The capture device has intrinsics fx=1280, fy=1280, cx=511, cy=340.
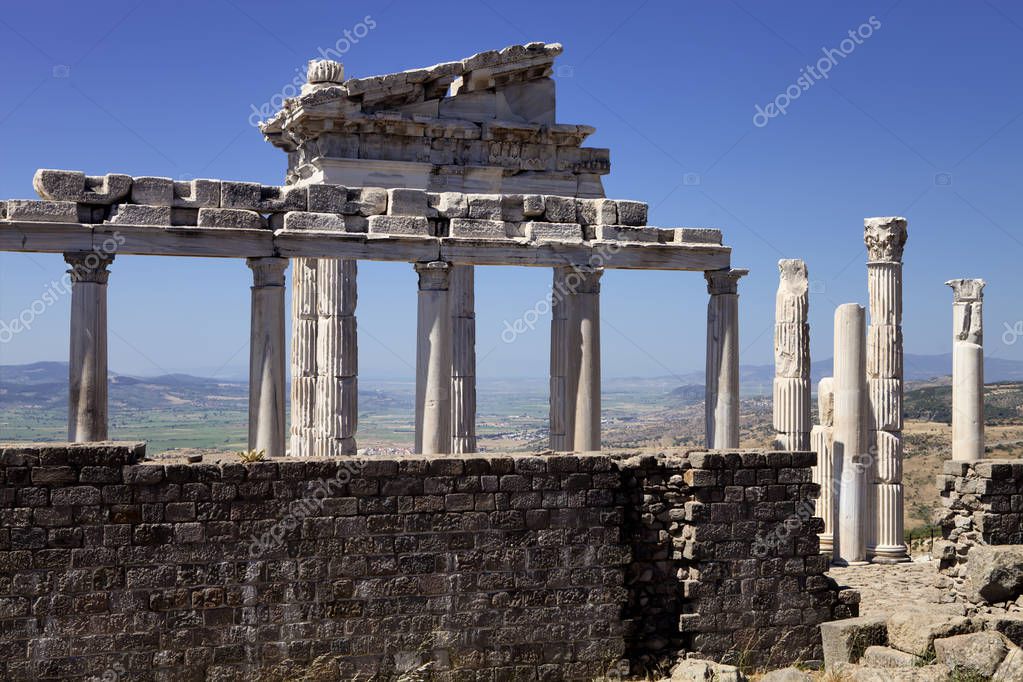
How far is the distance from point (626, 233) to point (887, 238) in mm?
5480

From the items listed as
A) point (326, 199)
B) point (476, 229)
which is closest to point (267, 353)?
point (326, 199)

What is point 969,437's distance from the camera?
25875 millimetres

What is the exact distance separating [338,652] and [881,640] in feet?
22.3

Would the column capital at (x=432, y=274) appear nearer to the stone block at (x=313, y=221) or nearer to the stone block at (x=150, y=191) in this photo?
the stone block at (x=313, y=221)

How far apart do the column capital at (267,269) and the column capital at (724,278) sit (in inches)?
343

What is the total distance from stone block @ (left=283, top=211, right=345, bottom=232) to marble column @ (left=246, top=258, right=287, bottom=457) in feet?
2.20

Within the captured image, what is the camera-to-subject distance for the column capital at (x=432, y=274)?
23883 mm

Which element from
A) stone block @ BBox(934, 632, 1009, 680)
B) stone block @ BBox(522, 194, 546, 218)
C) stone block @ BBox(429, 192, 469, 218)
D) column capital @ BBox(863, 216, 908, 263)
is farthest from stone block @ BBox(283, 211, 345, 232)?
stone block @ BBox(934, 632, 1009, 680)

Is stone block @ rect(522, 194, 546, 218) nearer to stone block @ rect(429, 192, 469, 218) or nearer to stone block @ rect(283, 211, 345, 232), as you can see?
stone block @ rect(429, 192, 469, 218)

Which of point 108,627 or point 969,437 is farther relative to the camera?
point 969,437

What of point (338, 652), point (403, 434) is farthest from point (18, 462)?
point (403, 434)

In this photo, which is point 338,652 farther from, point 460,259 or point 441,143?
point 441,143

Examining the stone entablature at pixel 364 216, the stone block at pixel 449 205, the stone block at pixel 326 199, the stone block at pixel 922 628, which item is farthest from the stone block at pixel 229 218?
the stone block at pixel 922 628

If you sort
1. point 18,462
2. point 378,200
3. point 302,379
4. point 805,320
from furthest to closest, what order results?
1. point 302,379
2. point 805,320
3. point 378,200
4. point 18,462
